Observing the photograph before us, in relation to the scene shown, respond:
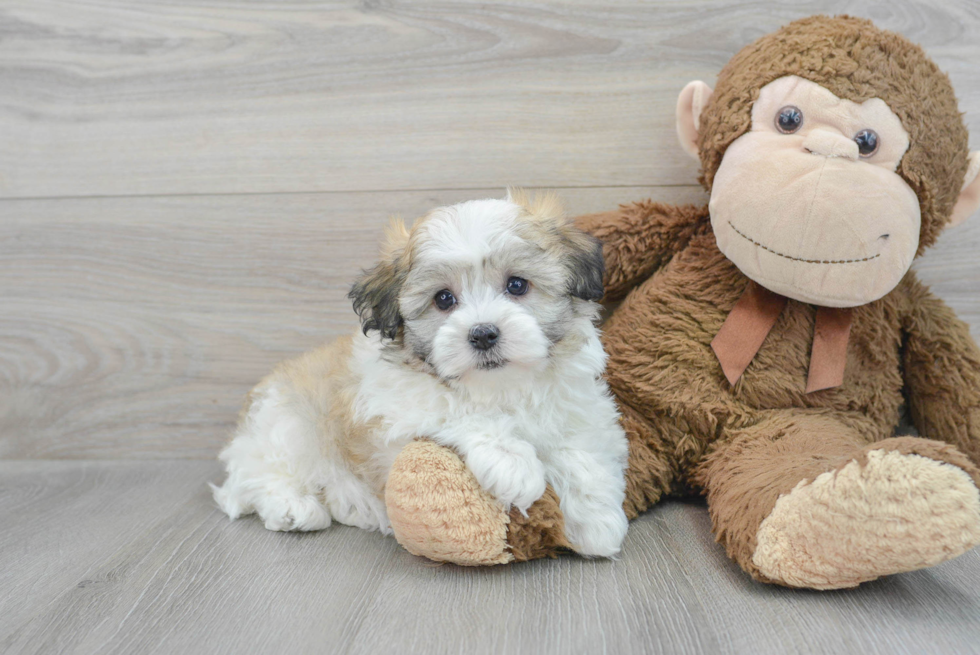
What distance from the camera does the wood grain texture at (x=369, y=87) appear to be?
1.83 m

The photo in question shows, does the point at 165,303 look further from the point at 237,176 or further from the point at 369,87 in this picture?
the point at 369,87

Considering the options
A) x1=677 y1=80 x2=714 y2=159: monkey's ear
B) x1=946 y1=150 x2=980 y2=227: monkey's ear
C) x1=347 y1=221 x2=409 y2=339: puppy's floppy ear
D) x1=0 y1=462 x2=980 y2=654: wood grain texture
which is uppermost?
x1=677 y1=80 x2=714 y2=159: monkey's ear

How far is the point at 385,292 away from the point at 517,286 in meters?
0.26

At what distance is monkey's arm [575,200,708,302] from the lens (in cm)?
174

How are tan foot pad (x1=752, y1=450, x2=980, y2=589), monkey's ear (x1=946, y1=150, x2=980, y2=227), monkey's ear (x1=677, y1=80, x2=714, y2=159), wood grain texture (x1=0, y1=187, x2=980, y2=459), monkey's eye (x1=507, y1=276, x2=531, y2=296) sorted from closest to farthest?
tan foot pad (x1=752, y1=450, x2=980, y2=589) → monkey's eye (x1=507, y1=276, x2=531, y2=296) → monkey's ear (x1=946, y1=150, x2=980, y2=227) → monkey's ear (x1=677, y1=80, x2=714, y2=159) → wood grain texture (x1=0, y1=187, x2=980, y2=459)

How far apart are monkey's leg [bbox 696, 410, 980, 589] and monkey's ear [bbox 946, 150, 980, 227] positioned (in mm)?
675

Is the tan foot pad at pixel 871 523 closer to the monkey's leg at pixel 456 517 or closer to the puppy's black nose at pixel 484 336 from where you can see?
the monkey's leg at pixel 456 517

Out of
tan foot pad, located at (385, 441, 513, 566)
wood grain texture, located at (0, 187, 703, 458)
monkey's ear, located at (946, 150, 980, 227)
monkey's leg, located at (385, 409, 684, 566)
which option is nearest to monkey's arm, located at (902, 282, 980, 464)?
monkey's ear, located at (946, 150, 980, 227)

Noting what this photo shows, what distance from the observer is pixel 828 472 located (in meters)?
1.17

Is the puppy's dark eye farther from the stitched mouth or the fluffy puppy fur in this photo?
the stitched mouth

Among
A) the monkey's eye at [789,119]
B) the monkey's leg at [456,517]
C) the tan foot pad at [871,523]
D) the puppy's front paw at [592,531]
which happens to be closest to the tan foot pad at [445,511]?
the monkey's leg at [456,517]

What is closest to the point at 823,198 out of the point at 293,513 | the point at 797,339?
the point at 797,339

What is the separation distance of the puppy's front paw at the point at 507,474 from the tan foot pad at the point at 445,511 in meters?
0.02

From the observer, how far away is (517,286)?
136 centimetres
